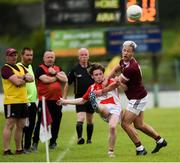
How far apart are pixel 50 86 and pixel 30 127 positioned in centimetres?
91

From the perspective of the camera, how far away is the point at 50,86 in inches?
621

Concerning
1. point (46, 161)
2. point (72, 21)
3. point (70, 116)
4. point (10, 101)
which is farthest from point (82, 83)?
point (72, 21)

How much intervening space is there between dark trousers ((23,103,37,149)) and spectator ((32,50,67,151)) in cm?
11

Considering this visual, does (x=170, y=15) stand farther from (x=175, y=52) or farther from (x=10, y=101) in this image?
(x=10, y=101)

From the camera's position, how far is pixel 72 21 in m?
32.7

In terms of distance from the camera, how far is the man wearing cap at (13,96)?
47.5 feet

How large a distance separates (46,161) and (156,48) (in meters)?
19.9

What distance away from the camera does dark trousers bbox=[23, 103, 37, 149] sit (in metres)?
15.4

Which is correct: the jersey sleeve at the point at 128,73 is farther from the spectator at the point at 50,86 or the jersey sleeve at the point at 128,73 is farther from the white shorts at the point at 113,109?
the spectator at the point at 50,86

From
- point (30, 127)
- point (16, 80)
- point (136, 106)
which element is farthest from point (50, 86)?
point (136, 106)

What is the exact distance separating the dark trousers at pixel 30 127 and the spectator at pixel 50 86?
0.11 metres

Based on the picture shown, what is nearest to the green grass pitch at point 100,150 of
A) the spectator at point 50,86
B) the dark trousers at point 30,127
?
the dark trousers at point 30,127

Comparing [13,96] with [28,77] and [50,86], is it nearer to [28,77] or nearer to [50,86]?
[28,77]

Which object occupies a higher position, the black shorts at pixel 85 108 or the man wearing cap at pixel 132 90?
the man wearing cap at pixel 132 90
